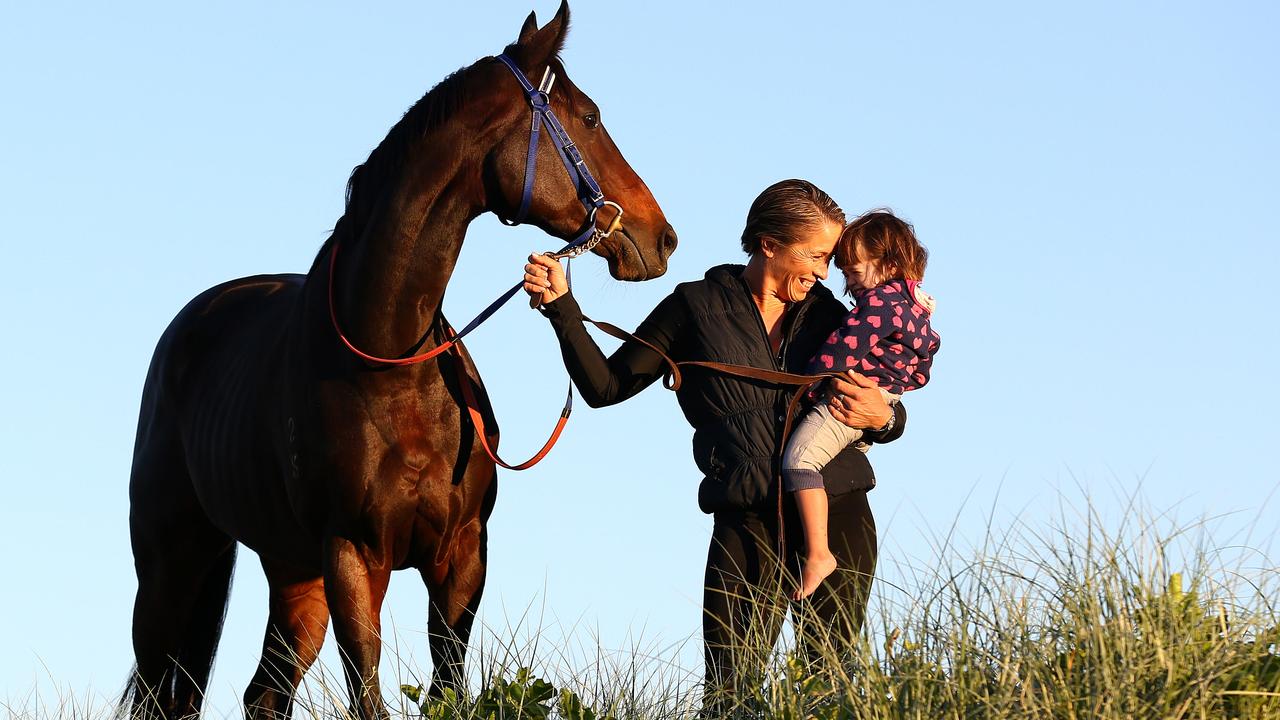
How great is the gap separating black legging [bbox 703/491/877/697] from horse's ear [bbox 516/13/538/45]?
1600 mm

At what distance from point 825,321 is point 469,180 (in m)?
1.16

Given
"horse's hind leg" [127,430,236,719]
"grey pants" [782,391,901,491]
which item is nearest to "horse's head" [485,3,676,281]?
"grey pants" [782,391,901,491]

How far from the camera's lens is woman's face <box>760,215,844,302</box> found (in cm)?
466

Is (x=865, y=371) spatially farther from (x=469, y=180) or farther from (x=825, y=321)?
(x=469, y=180)

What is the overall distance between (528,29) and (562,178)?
53 cm

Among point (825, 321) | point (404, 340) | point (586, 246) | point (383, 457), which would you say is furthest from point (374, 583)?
point (825, 321)

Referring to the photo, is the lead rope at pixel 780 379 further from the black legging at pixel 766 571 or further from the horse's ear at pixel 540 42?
the horse's ear at pixel 540 42

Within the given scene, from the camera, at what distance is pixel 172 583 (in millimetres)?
6426

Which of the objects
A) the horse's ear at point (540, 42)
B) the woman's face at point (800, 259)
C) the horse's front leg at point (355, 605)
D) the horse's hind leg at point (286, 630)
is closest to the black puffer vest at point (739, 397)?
the woman's face at point (800, 259)

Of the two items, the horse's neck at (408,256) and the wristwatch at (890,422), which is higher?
the horse's neck at (408,256)

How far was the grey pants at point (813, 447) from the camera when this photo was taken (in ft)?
14.9

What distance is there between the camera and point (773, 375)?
4.60 metres

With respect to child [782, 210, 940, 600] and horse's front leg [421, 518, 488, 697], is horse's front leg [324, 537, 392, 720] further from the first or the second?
child [782, 210, 940, 600]

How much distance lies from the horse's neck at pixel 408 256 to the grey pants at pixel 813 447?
1200 mm
